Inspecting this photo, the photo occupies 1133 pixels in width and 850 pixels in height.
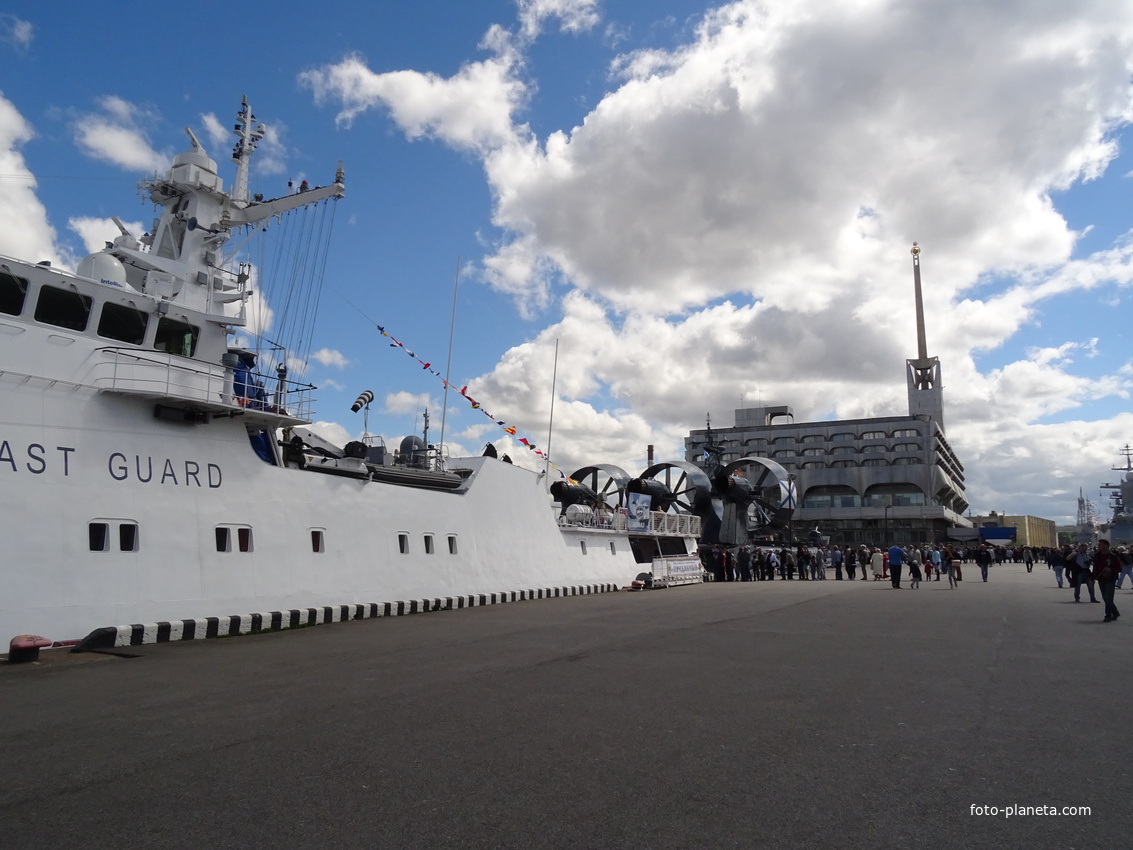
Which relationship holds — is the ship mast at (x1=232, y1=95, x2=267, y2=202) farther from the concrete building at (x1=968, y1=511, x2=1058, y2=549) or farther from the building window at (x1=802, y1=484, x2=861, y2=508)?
the concrete building at (x1=968, y1=511, x2=1058, y2=549)

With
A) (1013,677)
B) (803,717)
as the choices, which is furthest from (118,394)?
(1013,677)

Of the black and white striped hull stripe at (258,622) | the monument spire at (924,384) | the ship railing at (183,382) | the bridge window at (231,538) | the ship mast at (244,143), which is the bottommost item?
the black and white striped hull stripe at (258,622)

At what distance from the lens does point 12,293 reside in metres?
9.98

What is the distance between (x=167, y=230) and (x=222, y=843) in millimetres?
13596

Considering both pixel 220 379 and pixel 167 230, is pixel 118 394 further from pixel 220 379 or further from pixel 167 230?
pixel 167 230

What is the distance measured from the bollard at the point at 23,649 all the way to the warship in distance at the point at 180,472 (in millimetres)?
287

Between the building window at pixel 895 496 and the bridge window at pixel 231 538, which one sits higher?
the building window at pixel 895 496

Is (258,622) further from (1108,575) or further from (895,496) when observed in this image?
(895,496)

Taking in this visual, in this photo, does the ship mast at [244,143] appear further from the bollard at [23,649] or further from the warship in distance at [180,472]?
the bollard at [23,649]

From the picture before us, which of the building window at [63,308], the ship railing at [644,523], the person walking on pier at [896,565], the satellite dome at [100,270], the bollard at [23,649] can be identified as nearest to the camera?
the bollard at [23,649]

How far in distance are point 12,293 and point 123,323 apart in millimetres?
1499

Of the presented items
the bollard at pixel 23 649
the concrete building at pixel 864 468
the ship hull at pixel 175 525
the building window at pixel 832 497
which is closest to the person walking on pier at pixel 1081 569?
the ship hull at pixel 175 525

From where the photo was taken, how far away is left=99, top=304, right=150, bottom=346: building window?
1098cm

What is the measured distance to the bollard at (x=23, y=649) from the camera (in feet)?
28.3
